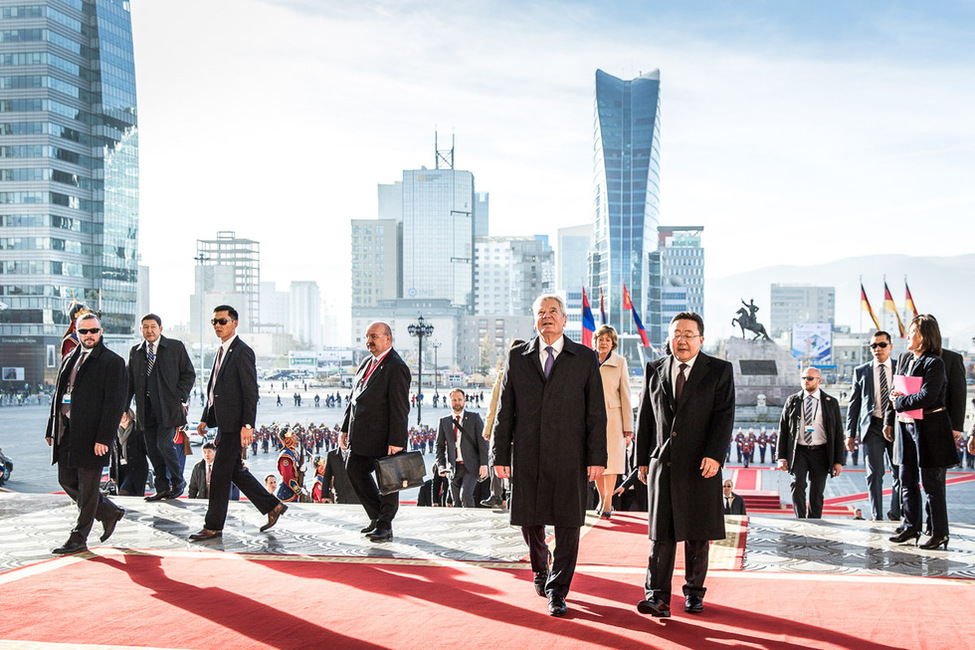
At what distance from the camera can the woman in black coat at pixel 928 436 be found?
5543 millimetres

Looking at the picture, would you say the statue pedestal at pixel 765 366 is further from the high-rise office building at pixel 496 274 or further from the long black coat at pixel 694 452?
the high-rise office building at pixel 496 274

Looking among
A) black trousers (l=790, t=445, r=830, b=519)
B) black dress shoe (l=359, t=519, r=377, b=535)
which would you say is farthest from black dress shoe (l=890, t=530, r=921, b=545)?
black dress shoe (l=359, t=519, r=377, b=535)

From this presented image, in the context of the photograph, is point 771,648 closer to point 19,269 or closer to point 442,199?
point 19,269

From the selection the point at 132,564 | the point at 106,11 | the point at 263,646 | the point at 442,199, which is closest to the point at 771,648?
the point at 263,646

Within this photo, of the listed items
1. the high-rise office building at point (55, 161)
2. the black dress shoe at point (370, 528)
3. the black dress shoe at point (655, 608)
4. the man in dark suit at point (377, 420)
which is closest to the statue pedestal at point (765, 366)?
the black dress shoe at point (370, 528)

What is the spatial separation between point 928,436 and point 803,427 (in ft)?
6.10

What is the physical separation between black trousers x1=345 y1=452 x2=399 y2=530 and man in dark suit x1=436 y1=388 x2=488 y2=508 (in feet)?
8.27

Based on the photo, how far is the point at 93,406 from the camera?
572 centimetres

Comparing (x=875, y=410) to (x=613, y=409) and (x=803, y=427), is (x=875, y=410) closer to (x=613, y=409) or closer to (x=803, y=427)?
(x=803, y=427)

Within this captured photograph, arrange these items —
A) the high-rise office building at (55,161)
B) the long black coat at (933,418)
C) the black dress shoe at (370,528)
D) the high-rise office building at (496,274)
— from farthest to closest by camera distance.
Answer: the high-rise office building at (496,274)
the high-rise office building at (55,161)
the black dress shoe at (370,528)
the long black coat at (933,418)

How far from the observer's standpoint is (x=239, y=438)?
20.0 feet

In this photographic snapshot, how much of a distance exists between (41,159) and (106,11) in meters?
13.7

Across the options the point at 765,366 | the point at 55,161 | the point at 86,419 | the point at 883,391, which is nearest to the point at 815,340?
the point at 765,366

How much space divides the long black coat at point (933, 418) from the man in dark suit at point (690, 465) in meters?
2.05
